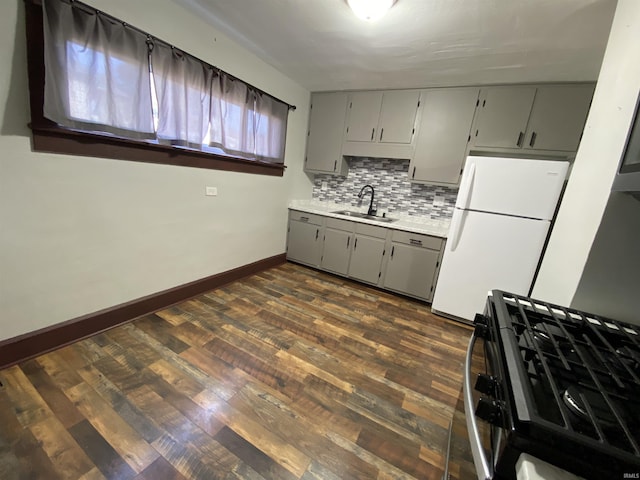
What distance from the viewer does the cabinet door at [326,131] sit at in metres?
3.33

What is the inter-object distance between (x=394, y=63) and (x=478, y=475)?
9.26ft

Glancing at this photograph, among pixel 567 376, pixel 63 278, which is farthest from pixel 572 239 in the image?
pixel 63 278

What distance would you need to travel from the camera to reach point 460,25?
173 cm

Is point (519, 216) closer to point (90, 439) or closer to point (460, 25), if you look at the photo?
point (460, 25)

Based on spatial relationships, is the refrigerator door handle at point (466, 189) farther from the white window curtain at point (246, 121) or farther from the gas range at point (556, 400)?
the white window curtain at point (246, 121)

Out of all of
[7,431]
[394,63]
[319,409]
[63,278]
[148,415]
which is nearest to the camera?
[7,431]

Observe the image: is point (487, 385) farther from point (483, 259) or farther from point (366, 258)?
point (366, 258)

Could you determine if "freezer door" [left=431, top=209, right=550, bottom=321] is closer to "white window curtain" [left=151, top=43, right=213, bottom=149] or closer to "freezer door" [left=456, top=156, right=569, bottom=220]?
"freezer door" [left=456, top=156, right=569, bottom=220]

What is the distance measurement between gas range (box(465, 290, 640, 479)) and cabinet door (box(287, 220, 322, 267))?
261 centimetres

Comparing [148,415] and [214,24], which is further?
[214,24]

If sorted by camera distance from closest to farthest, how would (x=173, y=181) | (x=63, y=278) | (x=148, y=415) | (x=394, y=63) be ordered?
(x=148, y=415)
(x=63, y=278)
(x=173, y=181)
(x=394, y=63)

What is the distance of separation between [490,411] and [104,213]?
2250 mm

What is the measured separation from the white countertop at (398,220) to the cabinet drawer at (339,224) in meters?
0.05

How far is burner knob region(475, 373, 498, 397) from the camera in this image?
627 millimetres
